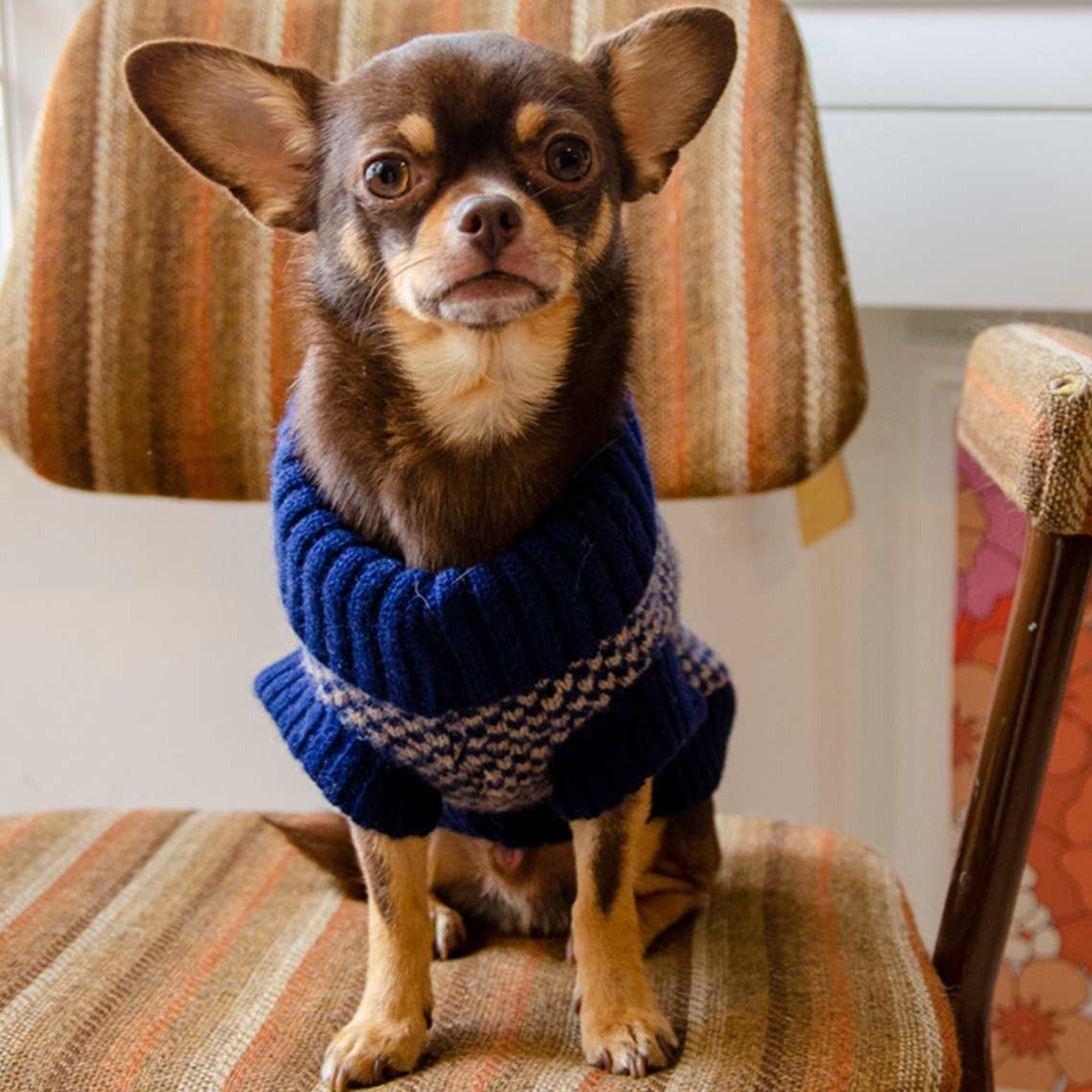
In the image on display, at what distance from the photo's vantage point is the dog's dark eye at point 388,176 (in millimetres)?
838

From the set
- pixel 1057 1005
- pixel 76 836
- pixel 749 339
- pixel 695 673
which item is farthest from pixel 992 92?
pixel 76 836

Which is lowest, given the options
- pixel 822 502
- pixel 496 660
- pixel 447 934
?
pixel 447 934

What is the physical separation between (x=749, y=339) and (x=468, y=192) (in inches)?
14.8

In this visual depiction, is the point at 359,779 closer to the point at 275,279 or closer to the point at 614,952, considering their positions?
the point at 614,952

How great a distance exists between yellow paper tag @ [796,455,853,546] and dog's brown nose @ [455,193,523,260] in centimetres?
61

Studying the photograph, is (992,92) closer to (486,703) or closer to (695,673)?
(695,673)

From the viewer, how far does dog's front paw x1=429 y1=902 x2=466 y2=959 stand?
999 mm

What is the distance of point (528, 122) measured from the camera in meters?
0.83

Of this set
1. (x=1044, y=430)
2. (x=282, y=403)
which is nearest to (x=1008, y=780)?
(x=1044, y=430)

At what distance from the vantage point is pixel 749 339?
1.13 metres

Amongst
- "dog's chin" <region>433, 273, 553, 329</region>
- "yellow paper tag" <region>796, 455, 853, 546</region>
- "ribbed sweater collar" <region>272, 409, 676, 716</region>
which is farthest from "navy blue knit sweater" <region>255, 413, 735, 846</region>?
"yellow paper tag" <region>796, 455, 853, 546</region>

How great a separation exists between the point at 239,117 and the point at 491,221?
0.22 m

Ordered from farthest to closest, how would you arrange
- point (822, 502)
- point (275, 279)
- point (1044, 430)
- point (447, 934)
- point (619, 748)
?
point (822, 502) → point (275, 279) → point (447, 934) → point (619, 748) → point (1044, 430)

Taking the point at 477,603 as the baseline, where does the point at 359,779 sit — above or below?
below
